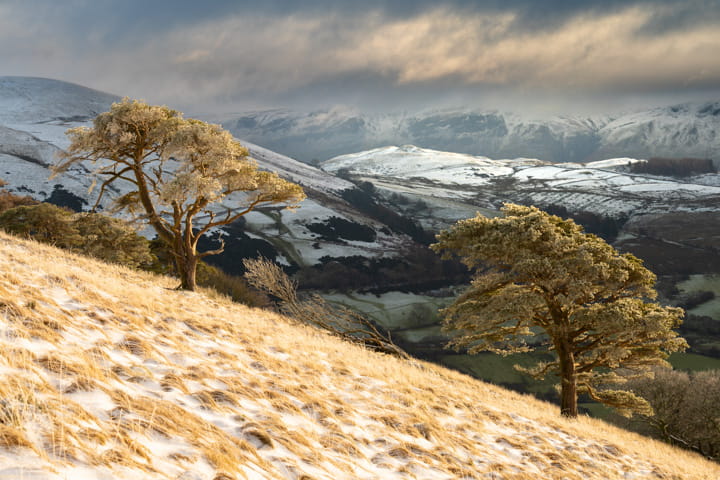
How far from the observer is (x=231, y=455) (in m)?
3.93

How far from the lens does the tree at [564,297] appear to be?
16391 mm

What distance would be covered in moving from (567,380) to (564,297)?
15.1ft

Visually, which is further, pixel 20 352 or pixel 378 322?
pixel 378 322

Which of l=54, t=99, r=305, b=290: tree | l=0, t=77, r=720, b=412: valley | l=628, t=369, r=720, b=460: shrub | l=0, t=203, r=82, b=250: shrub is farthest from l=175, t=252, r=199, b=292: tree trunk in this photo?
l=0, t=77, r=720, b=412: valley

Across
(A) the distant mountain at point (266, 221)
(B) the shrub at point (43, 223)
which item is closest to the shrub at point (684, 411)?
(B) the shrub at point (43, 223)

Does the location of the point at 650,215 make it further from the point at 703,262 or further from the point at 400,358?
the point at 400,358

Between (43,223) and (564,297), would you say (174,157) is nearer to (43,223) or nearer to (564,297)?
(564,297)

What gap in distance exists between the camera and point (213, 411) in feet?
16.6

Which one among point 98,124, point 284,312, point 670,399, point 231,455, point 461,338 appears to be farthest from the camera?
point 670,399

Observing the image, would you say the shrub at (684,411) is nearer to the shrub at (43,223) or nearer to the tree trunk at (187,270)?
the tree trunk at (187,270)

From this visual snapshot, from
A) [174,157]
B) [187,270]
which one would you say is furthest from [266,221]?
[174,157]

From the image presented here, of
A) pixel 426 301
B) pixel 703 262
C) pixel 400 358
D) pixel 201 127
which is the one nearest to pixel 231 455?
pixel 400 358

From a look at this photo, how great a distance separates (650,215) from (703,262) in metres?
60.1

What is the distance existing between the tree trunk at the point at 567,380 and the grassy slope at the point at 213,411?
24.1 feet
